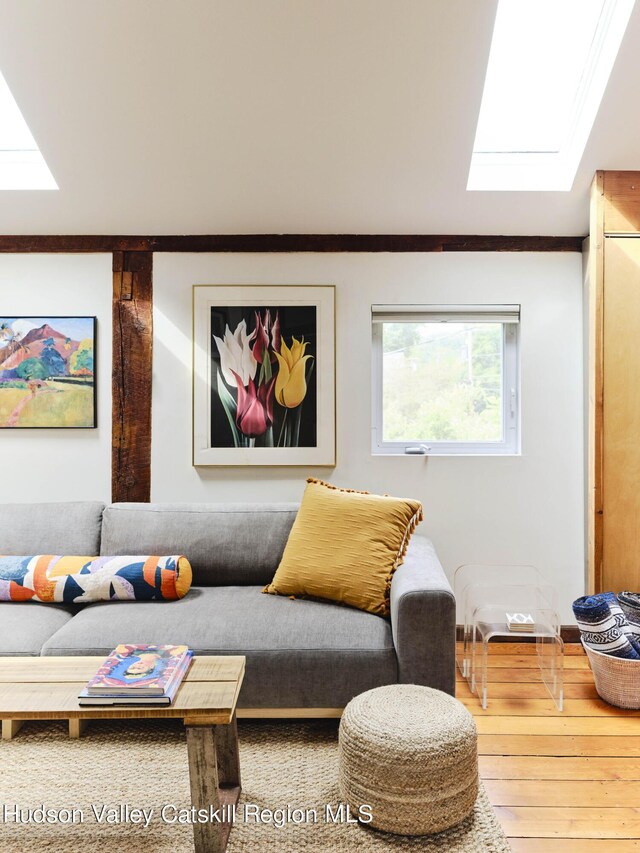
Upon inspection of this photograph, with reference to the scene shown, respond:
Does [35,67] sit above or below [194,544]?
above

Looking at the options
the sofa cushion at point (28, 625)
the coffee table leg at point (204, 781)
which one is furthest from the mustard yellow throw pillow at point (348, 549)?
the coffee table leg at point (204, 781)

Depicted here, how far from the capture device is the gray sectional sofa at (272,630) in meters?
2.14

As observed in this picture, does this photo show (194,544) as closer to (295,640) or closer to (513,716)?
(295,640)

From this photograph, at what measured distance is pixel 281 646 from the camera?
2.19 m

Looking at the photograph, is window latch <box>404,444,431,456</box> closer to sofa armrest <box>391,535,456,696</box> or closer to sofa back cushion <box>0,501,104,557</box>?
sofa armrest <box>391,535,456,696</box>

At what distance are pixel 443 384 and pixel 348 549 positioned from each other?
1.23m

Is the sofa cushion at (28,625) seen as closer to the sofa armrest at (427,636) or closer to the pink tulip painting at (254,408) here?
the pink tulip painting at (254,408)

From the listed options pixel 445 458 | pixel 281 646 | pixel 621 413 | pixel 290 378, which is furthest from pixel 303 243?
pixel 281 646

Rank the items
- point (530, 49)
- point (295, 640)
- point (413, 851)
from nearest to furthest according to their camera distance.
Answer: point (413, 851)
point (295, 640)
point (530, 49)

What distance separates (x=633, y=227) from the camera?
9.43 feet

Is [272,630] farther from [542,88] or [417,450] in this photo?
[542,88]

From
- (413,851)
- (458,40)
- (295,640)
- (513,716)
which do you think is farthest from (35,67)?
(513,716)

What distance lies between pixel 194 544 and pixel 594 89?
253cm

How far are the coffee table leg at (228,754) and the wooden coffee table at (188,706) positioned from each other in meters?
0.05
